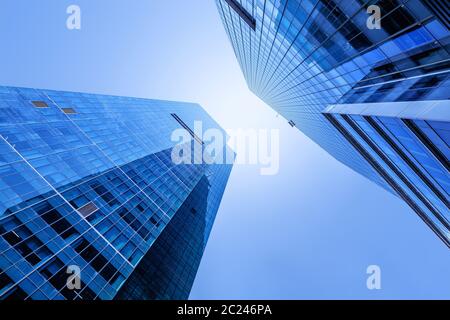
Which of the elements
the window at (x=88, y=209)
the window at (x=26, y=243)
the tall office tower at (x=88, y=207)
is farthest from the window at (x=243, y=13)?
the window at (x=26, y=243)

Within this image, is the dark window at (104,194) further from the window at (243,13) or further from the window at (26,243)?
the window at (243,13)

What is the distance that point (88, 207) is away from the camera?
117 feet

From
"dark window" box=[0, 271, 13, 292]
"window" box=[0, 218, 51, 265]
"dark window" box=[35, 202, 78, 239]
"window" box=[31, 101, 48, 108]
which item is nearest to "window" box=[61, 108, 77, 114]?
"window" box=[31, 101, 48, 108]

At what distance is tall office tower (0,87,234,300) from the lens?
2598 cm

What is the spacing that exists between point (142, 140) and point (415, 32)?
2348 inches

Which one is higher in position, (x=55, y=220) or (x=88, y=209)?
(x=88, y=209)

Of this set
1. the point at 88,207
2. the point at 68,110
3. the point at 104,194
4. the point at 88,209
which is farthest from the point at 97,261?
the point at 68,110

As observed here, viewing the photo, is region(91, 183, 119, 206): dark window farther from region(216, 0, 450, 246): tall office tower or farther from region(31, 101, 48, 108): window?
region(216, 0, 450, 246): tall office tower

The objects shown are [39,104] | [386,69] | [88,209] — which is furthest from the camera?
[39,104]

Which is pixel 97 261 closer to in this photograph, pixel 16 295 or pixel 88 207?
pixel 88 207

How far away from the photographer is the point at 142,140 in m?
66.3

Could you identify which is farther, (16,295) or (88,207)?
(88,207)
